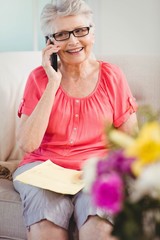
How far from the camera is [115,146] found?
90cm

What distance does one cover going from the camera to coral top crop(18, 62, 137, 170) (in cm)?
188

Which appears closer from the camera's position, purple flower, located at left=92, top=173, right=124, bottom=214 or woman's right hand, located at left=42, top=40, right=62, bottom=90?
purple flower, located at left=92, top=173, right=124, bottom=214

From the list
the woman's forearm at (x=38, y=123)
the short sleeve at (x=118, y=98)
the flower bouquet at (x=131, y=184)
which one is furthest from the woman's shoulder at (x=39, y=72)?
the flower bouquet at (x=131, y=184)

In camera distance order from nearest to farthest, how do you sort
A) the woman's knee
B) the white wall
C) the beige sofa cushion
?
the woman's knee
the beige sofa cushion
the white wall

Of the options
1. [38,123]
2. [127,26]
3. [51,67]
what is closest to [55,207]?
[38,123]

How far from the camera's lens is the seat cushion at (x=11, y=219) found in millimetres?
1749

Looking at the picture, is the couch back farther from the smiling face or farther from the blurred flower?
the blurred flower

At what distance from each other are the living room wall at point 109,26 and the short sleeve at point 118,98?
3.33ft

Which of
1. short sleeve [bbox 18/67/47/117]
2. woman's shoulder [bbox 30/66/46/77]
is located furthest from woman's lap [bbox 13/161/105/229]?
woman's shoulder [bbox 30/66/46/77]

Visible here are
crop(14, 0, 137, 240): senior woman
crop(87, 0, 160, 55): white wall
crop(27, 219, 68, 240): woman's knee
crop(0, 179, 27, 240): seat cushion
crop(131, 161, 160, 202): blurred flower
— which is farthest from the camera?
crop(87, 0, 160, 55): white wall

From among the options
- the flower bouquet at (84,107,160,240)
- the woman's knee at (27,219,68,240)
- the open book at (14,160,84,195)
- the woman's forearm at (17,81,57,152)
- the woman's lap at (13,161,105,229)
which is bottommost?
the woman's knee at (27,219,68,240)

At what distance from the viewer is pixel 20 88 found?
2256 millimetres

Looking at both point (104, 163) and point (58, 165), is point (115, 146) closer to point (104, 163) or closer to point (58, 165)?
point (104, 163)

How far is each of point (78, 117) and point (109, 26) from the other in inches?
48.6
